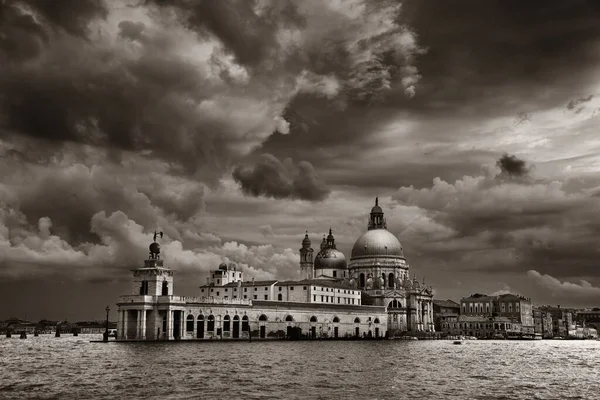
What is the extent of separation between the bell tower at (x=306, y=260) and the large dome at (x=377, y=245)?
8.44m

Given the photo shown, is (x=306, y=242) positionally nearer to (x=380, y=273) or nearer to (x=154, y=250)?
(x=380, y=273)

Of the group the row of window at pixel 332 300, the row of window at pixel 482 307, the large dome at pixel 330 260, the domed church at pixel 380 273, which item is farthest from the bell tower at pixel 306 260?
the row of window at pixel 482 307

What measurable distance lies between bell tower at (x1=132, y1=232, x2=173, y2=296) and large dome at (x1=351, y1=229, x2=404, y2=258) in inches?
2298

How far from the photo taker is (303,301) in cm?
11731

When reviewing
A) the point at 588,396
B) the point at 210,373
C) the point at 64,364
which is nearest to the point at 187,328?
the point at 64,364

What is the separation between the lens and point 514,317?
175 m

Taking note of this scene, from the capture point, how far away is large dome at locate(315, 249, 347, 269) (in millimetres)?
147875

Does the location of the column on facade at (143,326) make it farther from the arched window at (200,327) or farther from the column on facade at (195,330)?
the arched window at (200,327)

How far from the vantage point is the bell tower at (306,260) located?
145125 millimetres

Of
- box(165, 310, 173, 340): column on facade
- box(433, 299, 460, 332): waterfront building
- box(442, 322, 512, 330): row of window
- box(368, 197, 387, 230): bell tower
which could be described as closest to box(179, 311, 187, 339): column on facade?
box(165, 310, 173, 340): column on facade

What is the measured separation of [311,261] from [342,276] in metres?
7.09

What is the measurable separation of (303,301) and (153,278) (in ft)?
107

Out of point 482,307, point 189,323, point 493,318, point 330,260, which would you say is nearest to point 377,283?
point 330,260

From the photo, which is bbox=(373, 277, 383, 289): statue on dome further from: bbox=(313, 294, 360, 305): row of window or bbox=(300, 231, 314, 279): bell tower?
bbox=(300, 231, 314, 279): bell tower
